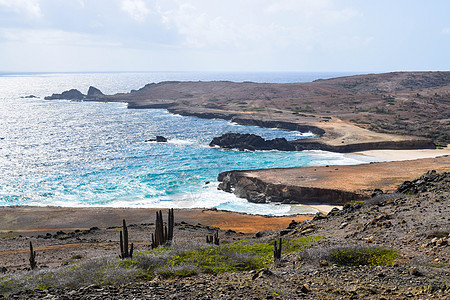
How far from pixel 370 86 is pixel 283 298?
176858mm

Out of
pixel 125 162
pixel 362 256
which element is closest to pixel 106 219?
pixel 362 256

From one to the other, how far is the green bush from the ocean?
27.7m

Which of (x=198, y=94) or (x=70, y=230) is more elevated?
(x=198, y=94)

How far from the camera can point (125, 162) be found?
214 feet

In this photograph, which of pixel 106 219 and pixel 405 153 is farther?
pixel 405 153

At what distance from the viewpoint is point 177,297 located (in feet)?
35.8

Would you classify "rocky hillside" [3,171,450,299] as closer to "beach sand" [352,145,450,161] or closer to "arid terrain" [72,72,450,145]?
"beach sand" [352,145,450,161]

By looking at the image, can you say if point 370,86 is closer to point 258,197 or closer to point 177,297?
point 258,197

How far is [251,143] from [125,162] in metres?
25.8

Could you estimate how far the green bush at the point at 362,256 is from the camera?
1364cm

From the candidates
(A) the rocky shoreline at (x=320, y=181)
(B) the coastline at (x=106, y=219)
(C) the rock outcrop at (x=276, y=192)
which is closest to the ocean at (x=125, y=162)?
(C) the rock outcrop at (x=276, y=192)

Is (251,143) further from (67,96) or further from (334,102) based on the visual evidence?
(67,96)

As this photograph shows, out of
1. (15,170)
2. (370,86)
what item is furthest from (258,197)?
(370,86)

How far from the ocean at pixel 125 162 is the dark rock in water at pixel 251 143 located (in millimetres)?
2233
